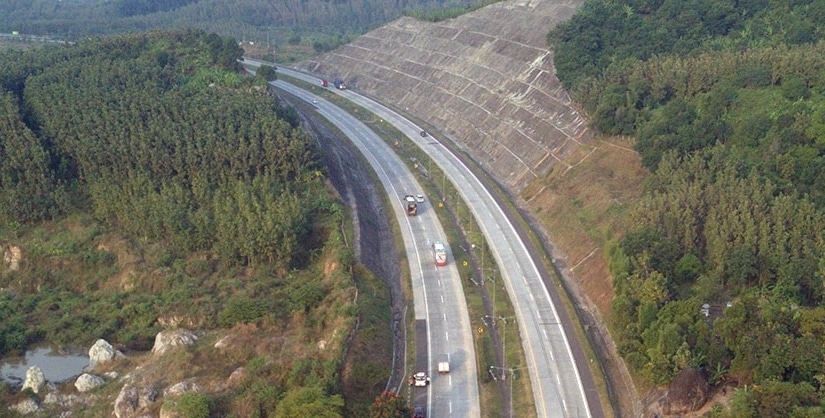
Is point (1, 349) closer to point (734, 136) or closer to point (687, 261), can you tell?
point (687, 261)

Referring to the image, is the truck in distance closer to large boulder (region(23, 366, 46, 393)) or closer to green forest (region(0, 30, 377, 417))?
green forest (region(0, 30, 377, 417))

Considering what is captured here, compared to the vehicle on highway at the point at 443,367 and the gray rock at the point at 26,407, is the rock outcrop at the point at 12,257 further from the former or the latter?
the vehicle on highway at the point at 443,367

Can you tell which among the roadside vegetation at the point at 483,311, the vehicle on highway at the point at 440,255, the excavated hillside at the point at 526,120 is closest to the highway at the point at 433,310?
the vehicle on highway at the point at 440,255

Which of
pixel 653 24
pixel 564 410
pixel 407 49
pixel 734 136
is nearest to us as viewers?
pixel 564 410

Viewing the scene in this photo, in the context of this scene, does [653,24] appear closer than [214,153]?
No

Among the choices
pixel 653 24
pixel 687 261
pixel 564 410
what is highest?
pixel 653 24

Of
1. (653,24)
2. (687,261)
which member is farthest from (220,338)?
(653,24)
